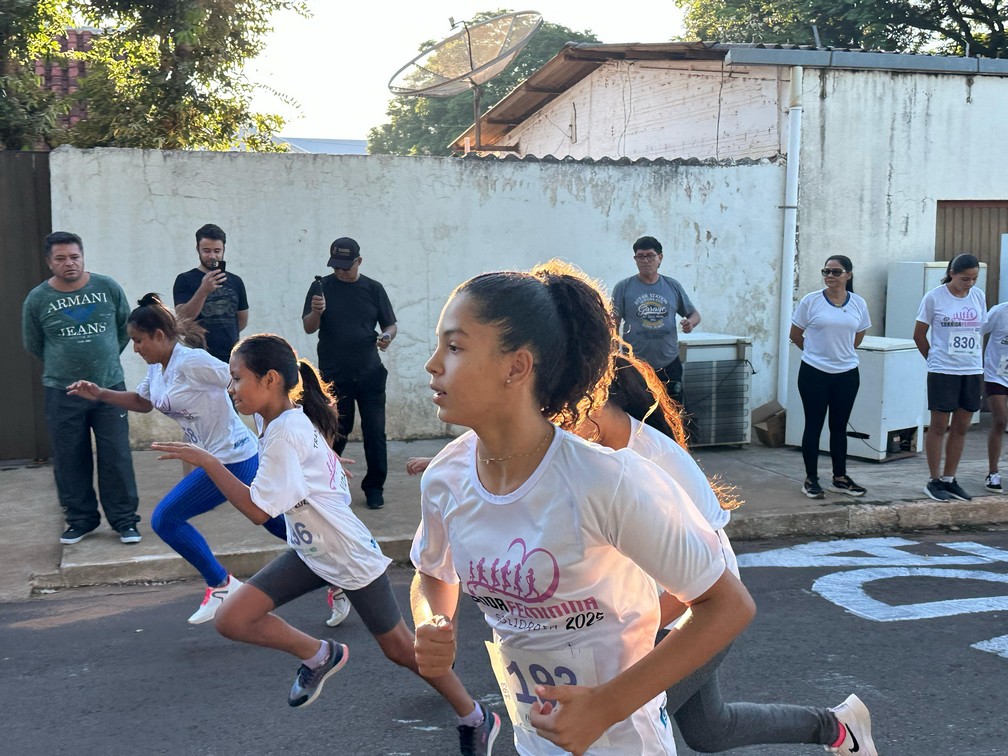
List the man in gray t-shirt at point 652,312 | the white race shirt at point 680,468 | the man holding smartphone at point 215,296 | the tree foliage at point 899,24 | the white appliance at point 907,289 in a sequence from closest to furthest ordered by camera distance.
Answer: the white race shirt at point 680,468 < the man holding smartphone at point 215,296 < the man in gray t-shirt at point 652,312 < the white appliance at point 907,289 < the tree foliage at point 899,24

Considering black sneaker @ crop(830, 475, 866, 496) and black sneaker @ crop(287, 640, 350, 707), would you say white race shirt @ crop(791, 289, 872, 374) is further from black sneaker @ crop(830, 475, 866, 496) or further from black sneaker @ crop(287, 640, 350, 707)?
black sneaker @ crop(287, 640, 350, 707)

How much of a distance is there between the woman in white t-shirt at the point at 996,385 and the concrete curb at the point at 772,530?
0.31 m

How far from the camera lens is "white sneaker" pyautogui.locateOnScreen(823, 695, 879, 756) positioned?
3.23 m

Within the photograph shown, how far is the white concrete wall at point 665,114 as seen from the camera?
440 inches

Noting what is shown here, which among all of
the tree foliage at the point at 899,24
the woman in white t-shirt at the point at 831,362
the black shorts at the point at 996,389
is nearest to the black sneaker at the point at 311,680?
the woman in white t-shirt at the point at 831,362

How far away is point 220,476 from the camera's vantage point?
383cm

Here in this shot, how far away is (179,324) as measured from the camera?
558cm

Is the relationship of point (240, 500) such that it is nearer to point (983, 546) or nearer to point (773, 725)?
point (773, 725)

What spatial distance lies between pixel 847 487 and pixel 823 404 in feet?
2.21

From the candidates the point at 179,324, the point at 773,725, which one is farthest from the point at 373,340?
the point at 773,725

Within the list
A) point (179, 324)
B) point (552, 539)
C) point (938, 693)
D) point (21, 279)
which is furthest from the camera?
point (21, 279)

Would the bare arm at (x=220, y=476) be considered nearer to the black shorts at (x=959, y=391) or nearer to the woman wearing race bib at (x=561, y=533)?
the woman wearing race bib at (x=561, y=533)

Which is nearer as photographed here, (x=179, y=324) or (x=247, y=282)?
(x=179, y=324)

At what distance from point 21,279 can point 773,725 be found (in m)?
7.41
